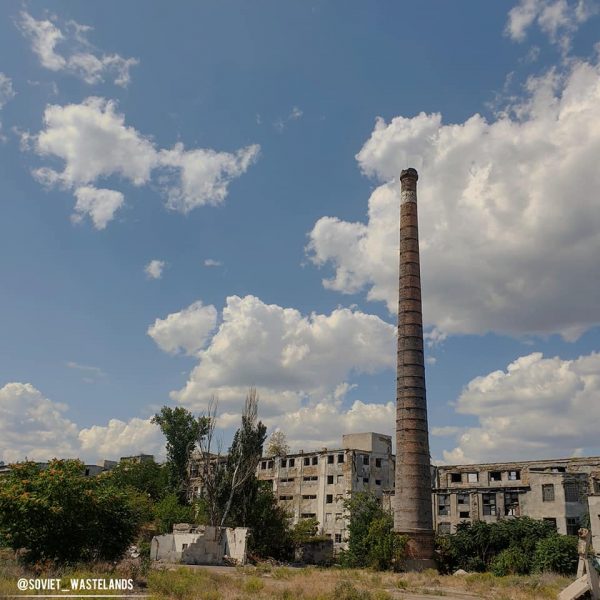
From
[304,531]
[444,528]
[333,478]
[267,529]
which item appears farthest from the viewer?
[333,478]

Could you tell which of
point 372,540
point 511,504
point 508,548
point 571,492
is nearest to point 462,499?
point 511,504

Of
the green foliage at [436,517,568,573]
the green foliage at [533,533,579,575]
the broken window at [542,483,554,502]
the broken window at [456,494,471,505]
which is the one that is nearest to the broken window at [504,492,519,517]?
the broken window at [542,483,554,502]

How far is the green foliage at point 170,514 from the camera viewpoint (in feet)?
135

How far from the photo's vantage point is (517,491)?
37.6 m

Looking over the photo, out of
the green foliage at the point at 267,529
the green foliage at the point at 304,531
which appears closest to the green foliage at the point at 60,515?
the green foliage at the point at 267,529

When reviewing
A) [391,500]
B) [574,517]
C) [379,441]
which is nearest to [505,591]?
[574,517]

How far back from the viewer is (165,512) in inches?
1670

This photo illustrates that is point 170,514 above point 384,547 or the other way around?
above

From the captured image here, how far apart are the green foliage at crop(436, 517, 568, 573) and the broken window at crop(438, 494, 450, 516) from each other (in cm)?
637

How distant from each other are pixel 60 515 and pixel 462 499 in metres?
29.3

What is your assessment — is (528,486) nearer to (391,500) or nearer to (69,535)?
(391,500)

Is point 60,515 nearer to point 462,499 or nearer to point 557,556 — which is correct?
point 557,556

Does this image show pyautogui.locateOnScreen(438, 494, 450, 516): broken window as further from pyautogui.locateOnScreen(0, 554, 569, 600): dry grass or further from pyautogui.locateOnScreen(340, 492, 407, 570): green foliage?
pyautogui.locateOnScreen(0, 554, 569, 600): dry grass

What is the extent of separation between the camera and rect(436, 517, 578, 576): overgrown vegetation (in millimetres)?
28328
